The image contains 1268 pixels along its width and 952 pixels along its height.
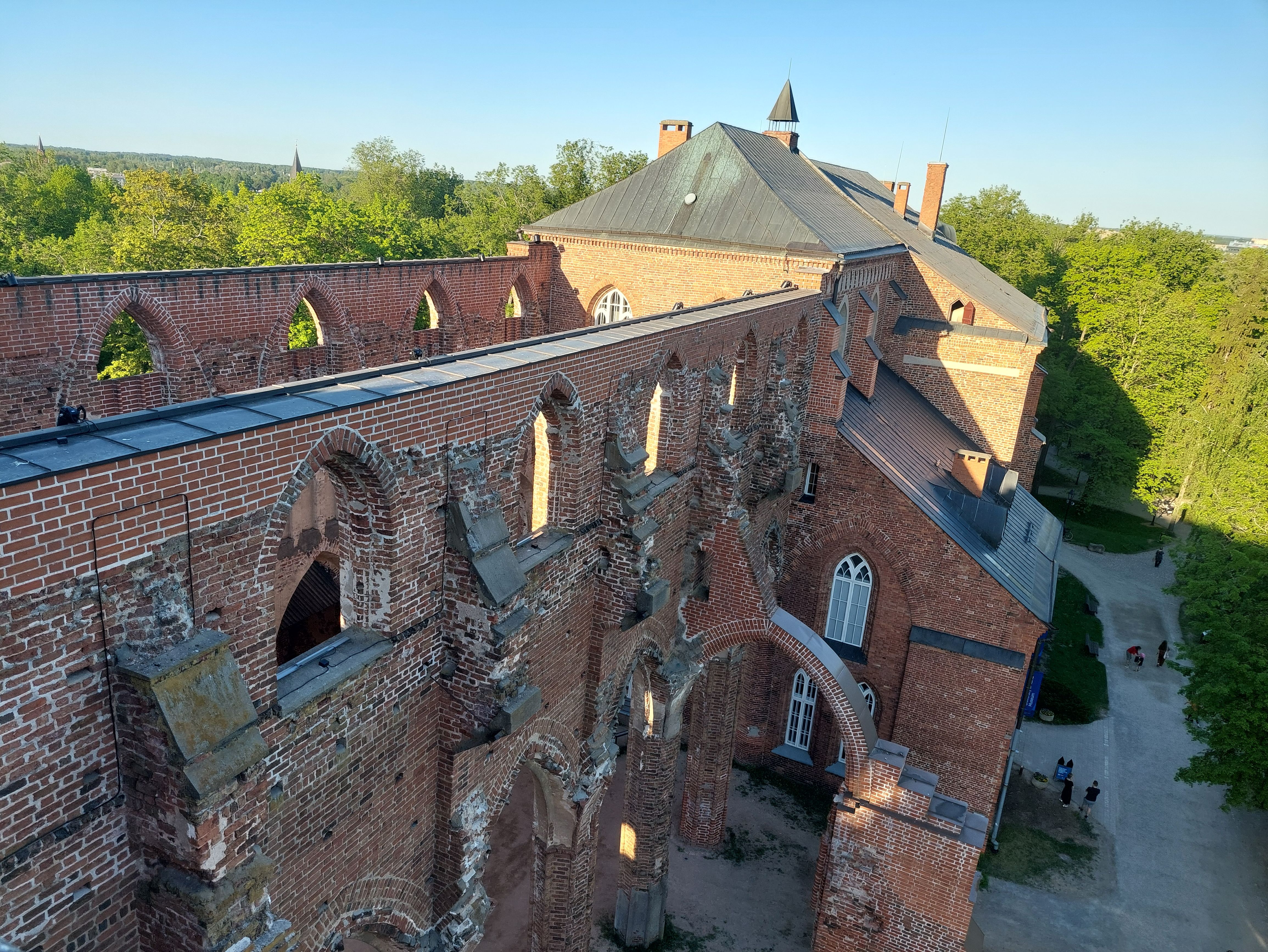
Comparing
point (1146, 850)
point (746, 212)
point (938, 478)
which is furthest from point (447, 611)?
point (1146, 850)

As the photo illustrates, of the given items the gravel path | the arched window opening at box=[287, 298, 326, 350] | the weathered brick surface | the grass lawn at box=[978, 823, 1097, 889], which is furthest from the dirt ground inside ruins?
the arched window opening at box=[287, 298, 326, 350]

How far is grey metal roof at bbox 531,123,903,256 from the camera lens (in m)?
21.9

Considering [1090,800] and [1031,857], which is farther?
[1090,800]

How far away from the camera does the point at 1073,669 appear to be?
85.0 feet

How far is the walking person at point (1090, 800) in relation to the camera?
19.5 metres

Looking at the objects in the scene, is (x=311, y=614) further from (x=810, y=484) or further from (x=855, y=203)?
(x=855, y=203)

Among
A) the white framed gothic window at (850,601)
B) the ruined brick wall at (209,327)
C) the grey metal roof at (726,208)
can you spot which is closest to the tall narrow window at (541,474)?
the ruined brick wall at (209,327)

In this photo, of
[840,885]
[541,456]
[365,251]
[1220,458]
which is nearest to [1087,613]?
[1220,458]

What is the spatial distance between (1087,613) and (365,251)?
30871 mm

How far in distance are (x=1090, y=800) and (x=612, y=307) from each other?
A: 1776 cm

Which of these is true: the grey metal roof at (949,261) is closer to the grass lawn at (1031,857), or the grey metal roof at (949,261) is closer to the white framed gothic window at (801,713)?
the white framed gothic window at (801,713)

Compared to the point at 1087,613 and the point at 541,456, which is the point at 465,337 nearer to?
the point at 541,456

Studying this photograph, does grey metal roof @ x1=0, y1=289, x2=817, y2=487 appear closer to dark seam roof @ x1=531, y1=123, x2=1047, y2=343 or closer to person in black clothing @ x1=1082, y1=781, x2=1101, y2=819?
dark seam roof @ x1=531, y1=123, x2=1047, y2=343

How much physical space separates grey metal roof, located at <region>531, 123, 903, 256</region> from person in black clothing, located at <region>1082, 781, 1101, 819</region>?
13.9 meters
